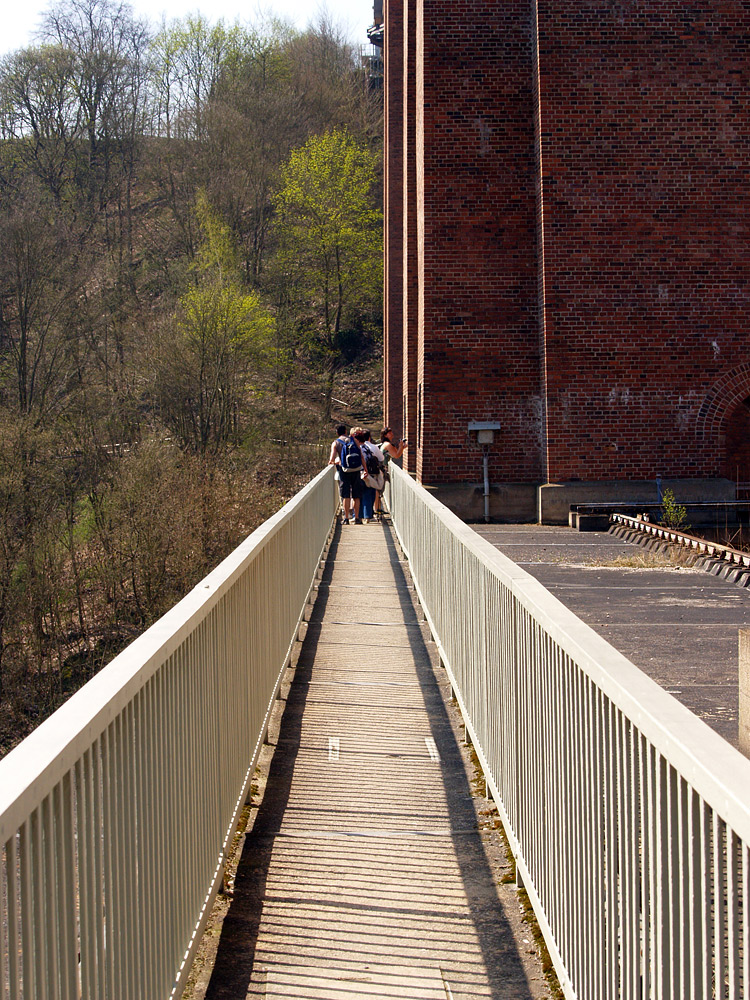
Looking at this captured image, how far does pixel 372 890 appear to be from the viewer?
12.8 ft

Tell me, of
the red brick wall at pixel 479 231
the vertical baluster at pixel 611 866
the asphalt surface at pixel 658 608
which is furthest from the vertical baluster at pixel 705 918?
the red brick wall at pixel 479 231

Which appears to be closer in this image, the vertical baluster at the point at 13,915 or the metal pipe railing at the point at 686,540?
the vertical baluster at the point at 13,915

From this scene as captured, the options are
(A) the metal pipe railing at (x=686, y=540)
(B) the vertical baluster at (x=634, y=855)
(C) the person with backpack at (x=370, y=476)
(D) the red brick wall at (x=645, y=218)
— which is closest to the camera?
(B) the vertical baluster at (x=634, y=855)

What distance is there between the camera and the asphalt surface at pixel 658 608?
6.97 metres

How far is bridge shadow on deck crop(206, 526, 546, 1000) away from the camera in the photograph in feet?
10.7

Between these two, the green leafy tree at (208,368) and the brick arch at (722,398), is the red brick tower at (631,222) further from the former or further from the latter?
the green leafy tree at (208,368)

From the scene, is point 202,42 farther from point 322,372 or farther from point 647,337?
point 647,337

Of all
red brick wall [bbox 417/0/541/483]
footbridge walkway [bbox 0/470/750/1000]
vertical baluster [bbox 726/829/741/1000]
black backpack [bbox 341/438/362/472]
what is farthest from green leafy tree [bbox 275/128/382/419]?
vertical baluster [bbox 726/829/741/1000]

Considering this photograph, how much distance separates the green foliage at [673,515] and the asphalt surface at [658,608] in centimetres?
88

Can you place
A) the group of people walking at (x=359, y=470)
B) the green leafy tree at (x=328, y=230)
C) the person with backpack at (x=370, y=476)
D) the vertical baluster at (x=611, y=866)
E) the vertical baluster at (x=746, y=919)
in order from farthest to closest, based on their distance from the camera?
the green leafy tree at (x=328, y=230) → the person with backpack at (x=370, y=476) → the group of people walking at (x=359, y=470) → the vertical baluster at (x=611, y=866) → the vertical baluster at (x=746, y=919)

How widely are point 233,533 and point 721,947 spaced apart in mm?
23350

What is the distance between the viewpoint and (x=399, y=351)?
29.5 meters

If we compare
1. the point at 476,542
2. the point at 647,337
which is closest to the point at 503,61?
the point at 647,337

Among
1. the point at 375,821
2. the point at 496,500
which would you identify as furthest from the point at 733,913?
the point at 496,500
